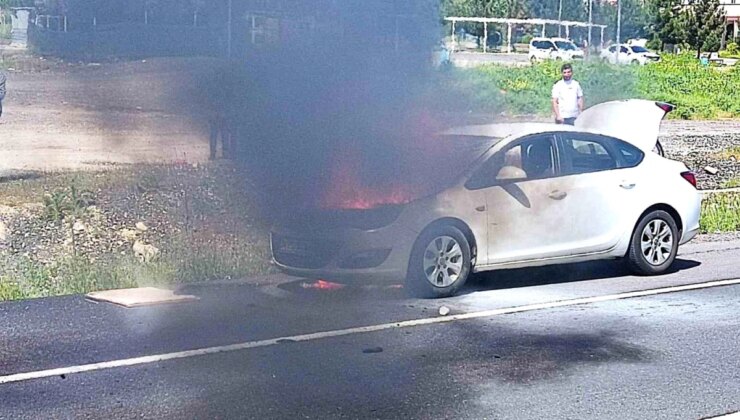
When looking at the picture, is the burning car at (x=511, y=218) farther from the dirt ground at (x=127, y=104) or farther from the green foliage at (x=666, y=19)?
the green foliage at (x=666, y=19)

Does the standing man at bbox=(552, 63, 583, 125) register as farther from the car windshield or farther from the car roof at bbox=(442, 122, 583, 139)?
the car roof at bbox=(442, 122, 583, 139)

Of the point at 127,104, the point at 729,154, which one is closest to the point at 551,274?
the point at 127,104

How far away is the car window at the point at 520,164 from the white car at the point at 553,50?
7.16 feet

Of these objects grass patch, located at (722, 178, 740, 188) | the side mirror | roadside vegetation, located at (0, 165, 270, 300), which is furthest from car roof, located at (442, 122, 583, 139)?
grass patch, located at (722, 178, 740, 188)

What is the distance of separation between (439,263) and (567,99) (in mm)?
5980

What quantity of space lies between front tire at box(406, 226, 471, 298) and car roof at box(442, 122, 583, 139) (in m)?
1.22

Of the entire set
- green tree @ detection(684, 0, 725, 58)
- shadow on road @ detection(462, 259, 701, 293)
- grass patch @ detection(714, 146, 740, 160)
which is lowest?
shadow on road @ detection(462, 259, 701, 293)

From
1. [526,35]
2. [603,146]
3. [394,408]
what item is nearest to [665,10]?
[526,35]

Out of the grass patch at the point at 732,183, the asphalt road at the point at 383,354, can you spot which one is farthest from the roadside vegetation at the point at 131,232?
the grass patch at the point at 732,183

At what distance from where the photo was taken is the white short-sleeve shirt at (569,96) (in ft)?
47.9

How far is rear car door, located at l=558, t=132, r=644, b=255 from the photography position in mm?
10023

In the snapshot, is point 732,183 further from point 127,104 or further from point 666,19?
point 127,104

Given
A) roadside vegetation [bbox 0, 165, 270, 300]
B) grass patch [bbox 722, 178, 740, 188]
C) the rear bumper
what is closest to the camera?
roadside vegetation [bbox 0, 165, 270, 300]

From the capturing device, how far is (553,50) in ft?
42.8
